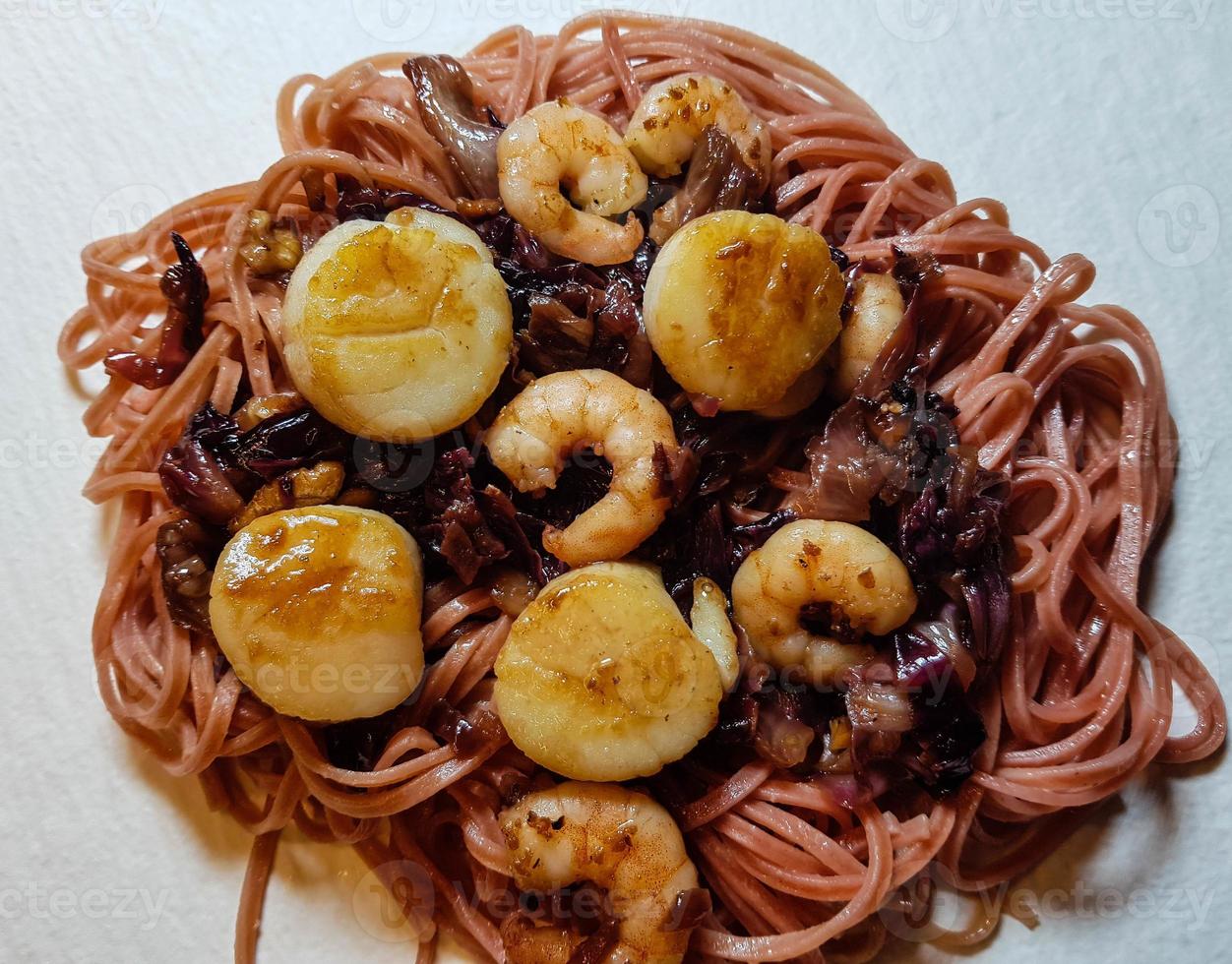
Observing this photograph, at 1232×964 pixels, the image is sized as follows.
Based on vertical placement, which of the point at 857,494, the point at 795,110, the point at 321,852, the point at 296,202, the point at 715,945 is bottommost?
the point at 321,852

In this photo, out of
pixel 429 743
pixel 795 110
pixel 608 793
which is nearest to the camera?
pixel 608 793

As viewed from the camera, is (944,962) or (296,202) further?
(296,202)

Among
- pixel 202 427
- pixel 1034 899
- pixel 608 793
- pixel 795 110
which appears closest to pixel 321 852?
pixel 608 793

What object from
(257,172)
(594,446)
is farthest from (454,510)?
(257,172)

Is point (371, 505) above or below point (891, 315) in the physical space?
below

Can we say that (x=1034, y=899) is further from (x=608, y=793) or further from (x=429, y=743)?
(x=429, y=743)

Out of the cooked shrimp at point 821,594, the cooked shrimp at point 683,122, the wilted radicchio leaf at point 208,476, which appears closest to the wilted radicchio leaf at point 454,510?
the wilted radicchio leaf at point 208,476
